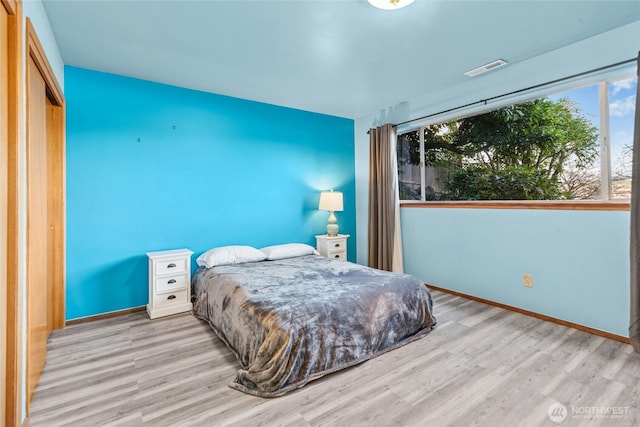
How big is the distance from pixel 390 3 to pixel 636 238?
2.35 metres

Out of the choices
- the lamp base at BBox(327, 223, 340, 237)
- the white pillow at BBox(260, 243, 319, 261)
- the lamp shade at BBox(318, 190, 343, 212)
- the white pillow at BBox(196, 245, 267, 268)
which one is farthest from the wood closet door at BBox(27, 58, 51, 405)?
the lamp base at BBox(327, 223, 340, 237)

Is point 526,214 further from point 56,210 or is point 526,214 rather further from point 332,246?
point 56,210

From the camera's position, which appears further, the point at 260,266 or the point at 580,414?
the point at 260,266

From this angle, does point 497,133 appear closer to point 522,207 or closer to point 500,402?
point 522,207

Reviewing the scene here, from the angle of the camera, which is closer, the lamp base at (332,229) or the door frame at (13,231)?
the door frame at (13,231)


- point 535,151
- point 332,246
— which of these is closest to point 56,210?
point 332,246

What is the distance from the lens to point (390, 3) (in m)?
1.92

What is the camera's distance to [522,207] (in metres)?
2.96

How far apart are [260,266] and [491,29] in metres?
2.84

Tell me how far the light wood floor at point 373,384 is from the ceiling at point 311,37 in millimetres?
2391

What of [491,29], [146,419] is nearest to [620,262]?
[491,29]

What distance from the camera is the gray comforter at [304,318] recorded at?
1.86m

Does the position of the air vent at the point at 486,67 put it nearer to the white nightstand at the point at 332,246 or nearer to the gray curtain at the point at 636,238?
the gray curtain at the point at 636,238

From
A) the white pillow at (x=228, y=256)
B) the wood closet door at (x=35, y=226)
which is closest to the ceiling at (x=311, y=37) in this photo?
the wood closet door at (x=35, y=226)
